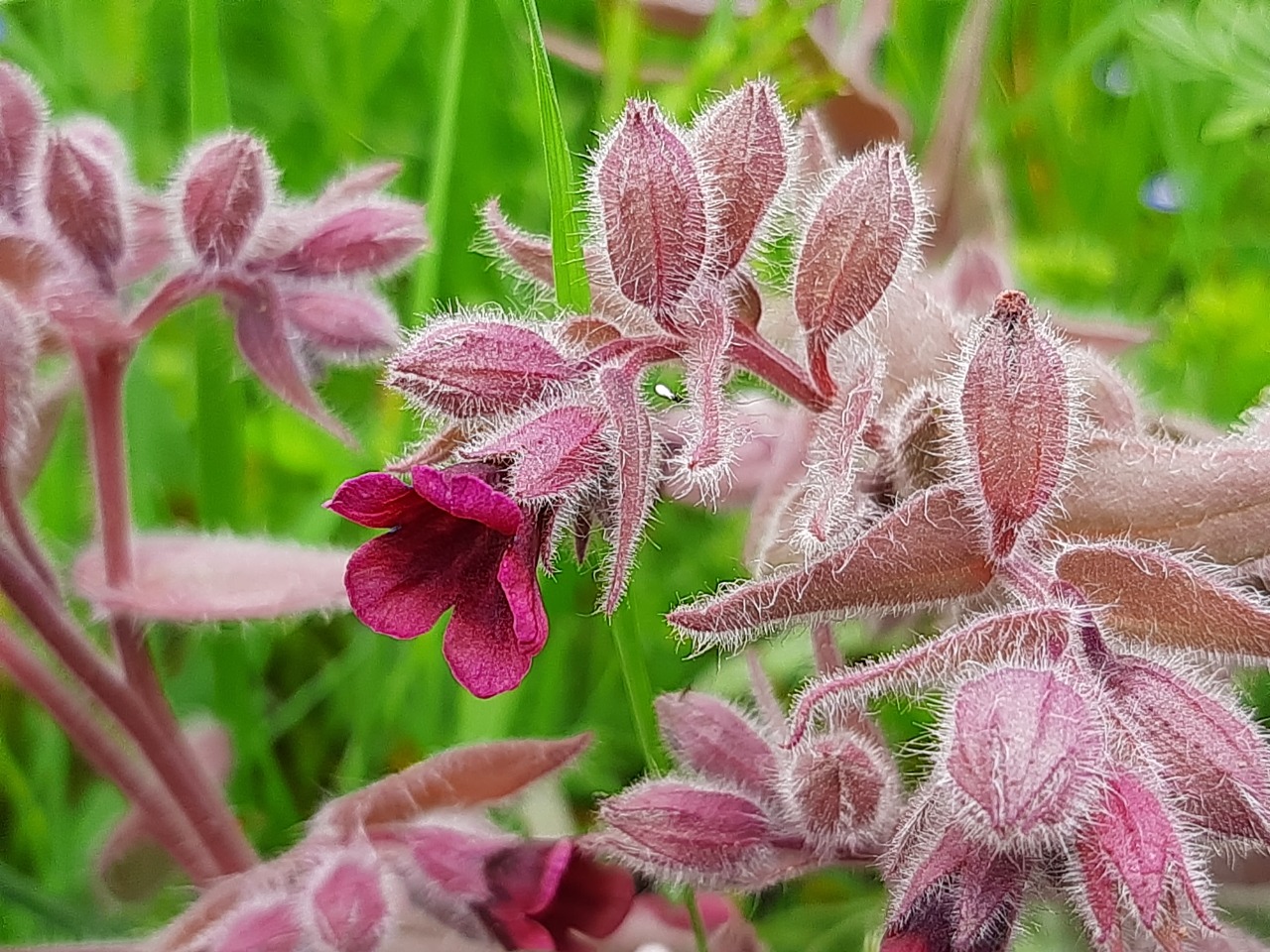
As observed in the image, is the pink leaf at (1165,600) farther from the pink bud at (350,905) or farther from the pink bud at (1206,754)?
the pink bud at (350,905)

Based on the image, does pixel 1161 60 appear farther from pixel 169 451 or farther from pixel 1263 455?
pixel 169 451

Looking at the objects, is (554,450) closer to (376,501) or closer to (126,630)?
(376,501)

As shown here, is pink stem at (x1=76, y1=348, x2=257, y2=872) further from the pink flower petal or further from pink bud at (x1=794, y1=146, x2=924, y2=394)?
pink bud at (x1=794, y1=146, x2=924, y2=394)

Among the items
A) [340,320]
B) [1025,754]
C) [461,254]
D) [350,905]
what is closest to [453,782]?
[350,905]

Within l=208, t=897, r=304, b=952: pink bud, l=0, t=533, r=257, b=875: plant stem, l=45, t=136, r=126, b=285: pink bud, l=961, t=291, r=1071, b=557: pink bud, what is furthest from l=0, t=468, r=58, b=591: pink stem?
l=961, t=291, r=1071, b=557: pink bud

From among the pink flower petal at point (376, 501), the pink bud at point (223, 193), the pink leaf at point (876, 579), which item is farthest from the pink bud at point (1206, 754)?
the pink bud at point (223, 193)
